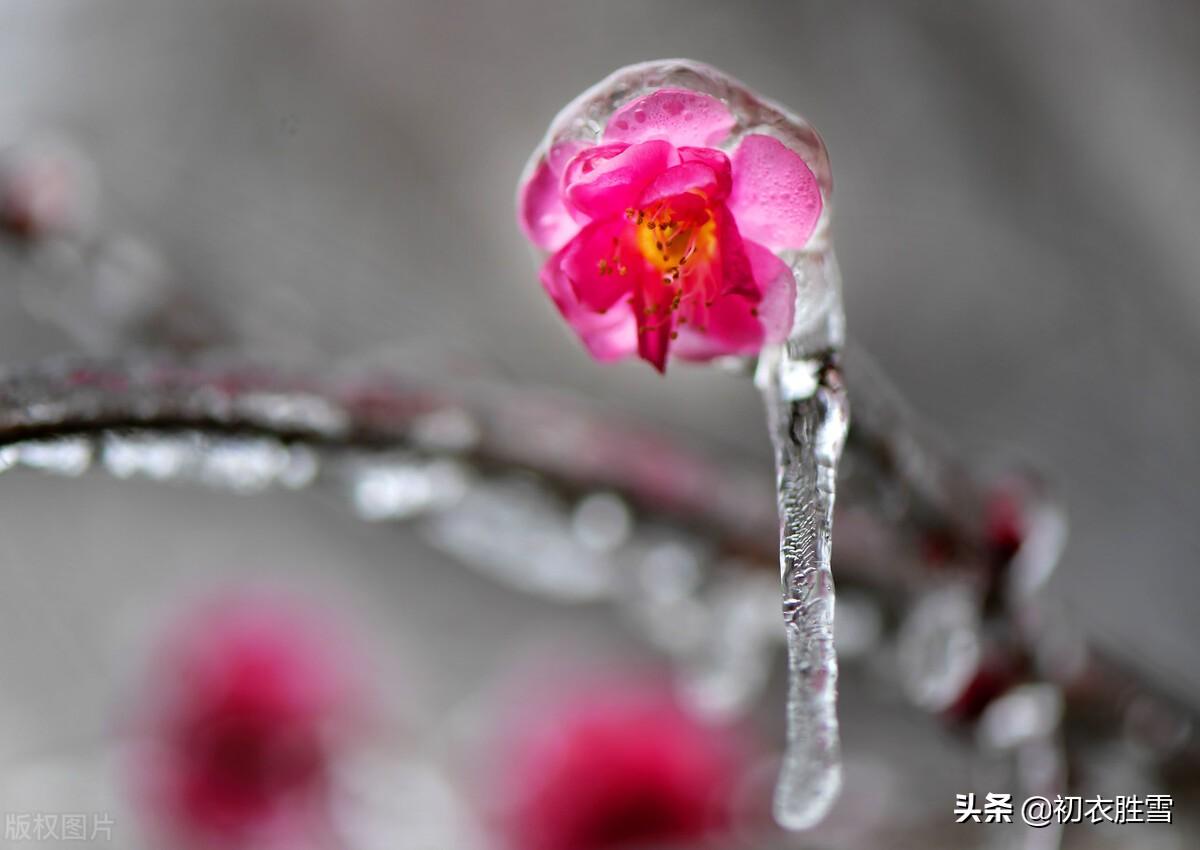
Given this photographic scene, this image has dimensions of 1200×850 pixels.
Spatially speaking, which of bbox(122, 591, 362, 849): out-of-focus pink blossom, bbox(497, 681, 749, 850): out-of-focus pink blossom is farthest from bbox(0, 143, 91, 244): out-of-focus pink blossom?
bbox(497, 681, 749, 850): out-of-focus pink blossom


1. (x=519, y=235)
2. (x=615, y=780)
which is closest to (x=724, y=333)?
(x=615, y=780)

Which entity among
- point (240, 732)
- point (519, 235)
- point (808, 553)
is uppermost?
point (519, 235)

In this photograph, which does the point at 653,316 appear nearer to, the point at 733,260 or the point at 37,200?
the point at 733,260

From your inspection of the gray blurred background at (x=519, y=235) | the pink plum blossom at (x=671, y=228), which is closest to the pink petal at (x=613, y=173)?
the pink plum blossom at (x=671, y=228)

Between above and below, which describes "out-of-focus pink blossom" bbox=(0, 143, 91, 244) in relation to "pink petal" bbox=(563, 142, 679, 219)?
above

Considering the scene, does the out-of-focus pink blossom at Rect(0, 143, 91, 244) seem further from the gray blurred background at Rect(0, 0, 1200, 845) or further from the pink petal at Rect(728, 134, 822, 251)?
the pink petal at Rect(728, 134, 822, 251)

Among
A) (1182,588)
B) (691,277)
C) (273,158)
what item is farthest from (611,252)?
(273,158)

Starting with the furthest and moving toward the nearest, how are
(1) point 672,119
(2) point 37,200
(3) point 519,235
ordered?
(3) point 519,235, (2) point 37,200, (1) point 672,119
